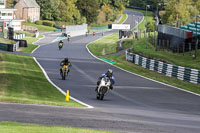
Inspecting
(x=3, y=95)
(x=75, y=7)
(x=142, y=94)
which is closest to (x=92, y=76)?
(x=142, y=94)

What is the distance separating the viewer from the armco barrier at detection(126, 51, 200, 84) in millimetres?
35306

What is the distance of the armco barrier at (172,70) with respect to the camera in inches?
1390

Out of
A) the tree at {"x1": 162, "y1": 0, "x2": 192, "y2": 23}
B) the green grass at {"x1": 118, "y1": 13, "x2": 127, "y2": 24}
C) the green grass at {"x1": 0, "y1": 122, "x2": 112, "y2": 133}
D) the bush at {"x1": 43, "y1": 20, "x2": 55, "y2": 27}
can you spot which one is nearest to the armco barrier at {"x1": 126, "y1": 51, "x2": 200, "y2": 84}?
the green grass at {"x1": 0, "y1": 122, "x2": 112, "y2": 133}

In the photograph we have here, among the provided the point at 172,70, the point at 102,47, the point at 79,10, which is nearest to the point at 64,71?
the point at 172,70

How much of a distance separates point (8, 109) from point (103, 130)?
4.39m

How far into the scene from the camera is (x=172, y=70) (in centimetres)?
3956

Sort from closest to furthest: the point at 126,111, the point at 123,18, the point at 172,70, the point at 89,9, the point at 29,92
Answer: the point at 126,111 < the point at 29,92 < the point at 172,70 < the point at 89,9 < the point at 123,18

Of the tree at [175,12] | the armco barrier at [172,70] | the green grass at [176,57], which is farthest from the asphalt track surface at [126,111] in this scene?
the tree at [175,12]

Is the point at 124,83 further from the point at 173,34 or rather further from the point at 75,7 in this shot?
the point at 75,7

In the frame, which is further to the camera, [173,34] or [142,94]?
[173,34]

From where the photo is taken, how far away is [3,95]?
21219mm

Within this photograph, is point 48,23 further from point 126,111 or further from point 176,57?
point 126,111

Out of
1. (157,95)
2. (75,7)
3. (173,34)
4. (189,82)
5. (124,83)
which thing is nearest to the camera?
(157,95)

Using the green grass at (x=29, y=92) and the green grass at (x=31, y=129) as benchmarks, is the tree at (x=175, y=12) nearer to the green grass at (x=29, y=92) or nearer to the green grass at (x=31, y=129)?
the green grass at (x=29, y=92)
